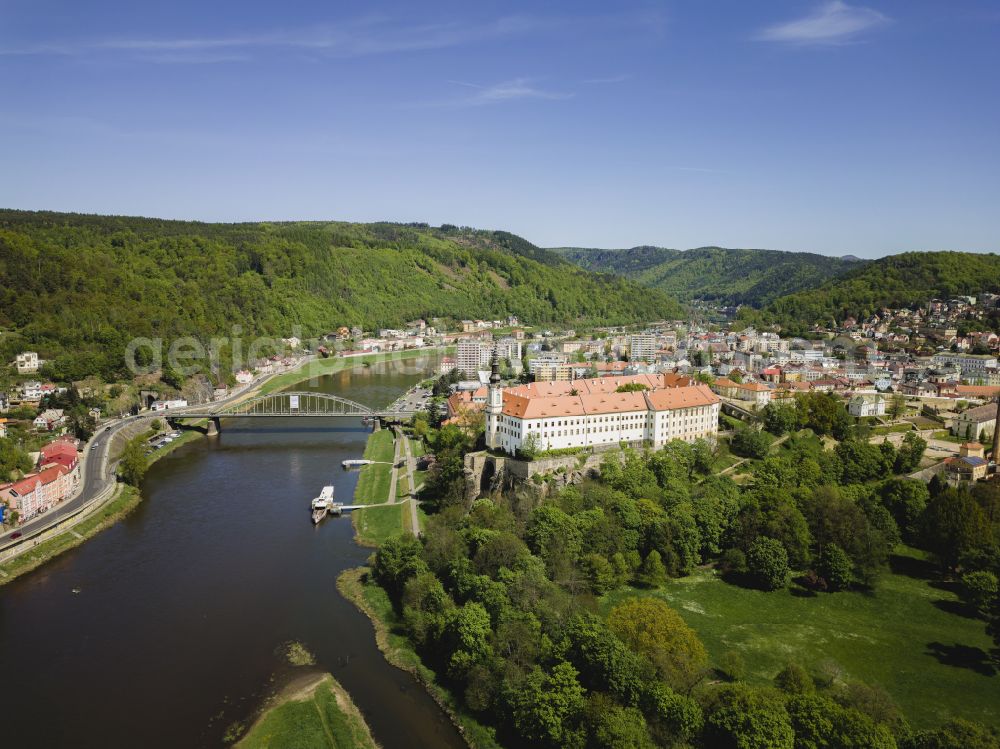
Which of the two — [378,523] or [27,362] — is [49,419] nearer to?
[27,362]

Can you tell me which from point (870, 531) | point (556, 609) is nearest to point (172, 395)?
point (556, 609)

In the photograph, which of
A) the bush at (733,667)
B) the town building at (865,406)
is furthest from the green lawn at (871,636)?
the town building at (865,406)

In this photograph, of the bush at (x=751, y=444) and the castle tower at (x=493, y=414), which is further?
the bush at (x=751, y=444)

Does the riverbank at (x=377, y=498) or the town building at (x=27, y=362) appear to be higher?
the town building at (x=27, y=362)

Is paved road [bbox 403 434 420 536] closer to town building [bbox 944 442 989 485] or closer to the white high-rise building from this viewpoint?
town building [bbox 944 442 989 485]

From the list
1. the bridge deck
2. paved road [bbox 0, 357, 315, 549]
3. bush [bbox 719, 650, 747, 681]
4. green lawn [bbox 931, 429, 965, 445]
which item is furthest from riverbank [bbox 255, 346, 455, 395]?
bush [bbox 719, 650, 747, 681]

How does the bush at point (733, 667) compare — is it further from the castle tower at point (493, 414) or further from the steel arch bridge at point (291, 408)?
the steel arch bridge at point (291, 408)

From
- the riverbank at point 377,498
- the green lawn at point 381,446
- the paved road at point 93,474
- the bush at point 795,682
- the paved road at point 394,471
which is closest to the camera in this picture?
the bush at point 795,682
